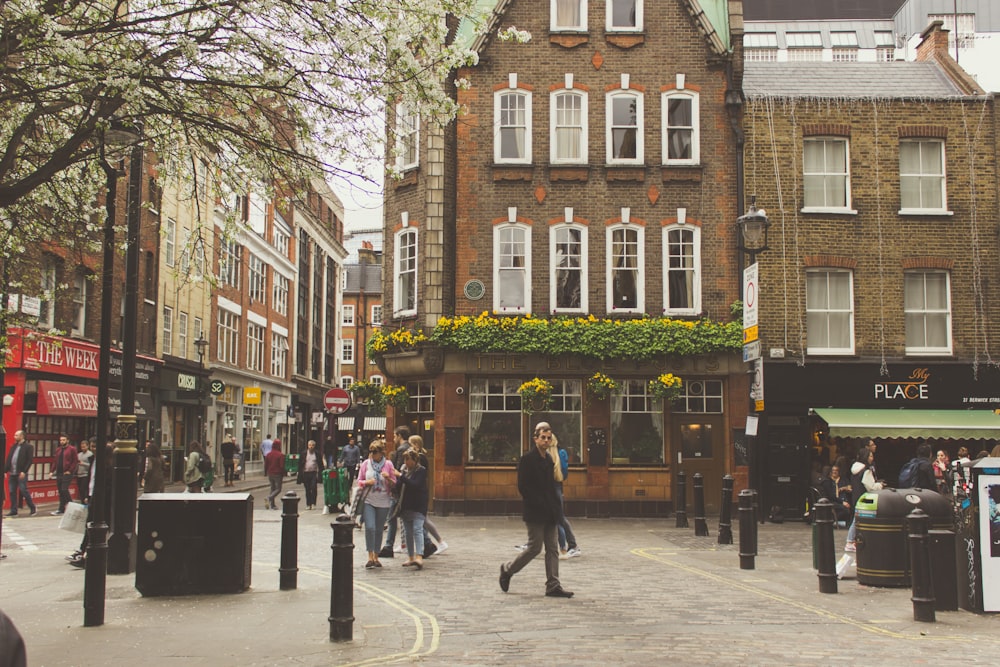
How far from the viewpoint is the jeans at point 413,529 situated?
1427cm

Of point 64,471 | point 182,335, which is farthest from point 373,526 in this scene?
point 182,335

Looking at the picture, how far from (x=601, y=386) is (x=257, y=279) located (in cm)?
3210

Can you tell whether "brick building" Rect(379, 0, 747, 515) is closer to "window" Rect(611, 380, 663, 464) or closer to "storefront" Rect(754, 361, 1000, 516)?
"window" Rect(611, 380, 663, 464)

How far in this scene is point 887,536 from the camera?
12312 mm

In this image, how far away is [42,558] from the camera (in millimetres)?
15250

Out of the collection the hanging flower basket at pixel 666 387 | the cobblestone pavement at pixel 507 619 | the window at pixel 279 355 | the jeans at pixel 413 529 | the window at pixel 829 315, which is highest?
the window at pixel 279 355

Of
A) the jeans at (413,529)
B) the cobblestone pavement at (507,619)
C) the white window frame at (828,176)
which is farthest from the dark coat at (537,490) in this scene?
the white window frame at (828,176)

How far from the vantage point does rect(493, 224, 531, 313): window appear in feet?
80.2

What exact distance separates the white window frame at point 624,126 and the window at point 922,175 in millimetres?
6550

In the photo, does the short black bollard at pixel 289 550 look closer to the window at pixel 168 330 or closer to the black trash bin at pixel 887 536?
the black trash bin at pixel 887 536

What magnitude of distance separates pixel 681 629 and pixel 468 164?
1693 centimetres

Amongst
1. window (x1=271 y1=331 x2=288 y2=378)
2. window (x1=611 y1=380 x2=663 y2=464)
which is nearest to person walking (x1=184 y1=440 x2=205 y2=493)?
window (x1=611 y1=380 x2=663 y2=464)

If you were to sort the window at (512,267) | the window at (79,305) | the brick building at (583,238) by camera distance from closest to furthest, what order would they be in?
the brick building at (583,238) < the window at (512,267) < the window at (79,305)

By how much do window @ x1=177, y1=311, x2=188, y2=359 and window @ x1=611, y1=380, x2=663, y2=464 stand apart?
72.8 feet
